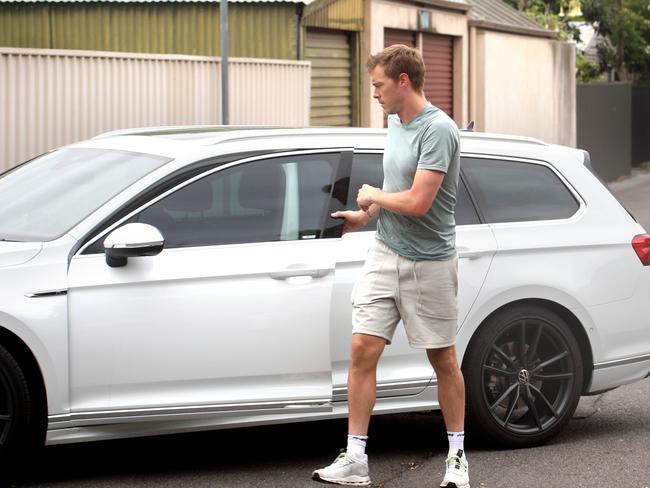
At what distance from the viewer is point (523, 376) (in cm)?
661

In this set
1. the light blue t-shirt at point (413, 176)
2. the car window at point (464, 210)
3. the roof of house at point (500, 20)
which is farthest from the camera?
the roof of house at point (500, 20)

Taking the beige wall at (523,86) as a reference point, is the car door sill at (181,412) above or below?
below

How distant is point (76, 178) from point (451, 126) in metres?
1.75

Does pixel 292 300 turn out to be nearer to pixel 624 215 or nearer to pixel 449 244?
pixel 449 244

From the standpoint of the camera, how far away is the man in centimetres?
568

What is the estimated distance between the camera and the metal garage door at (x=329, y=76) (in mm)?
16984

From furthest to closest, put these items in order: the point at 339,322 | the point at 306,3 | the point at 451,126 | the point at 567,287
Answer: the point at 306,3, the point at 567,287, the point at 339,322, the point at 451,126

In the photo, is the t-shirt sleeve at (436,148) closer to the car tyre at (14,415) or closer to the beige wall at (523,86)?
the car tyre at (14,415)

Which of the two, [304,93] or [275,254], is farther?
[304,93]

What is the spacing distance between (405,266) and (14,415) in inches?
67.5

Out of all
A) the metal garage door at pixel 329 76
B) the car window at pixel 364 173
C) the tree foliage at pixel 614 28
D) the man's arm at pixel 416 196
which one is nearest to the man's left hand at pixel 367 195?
the man's arm at pixel 416 196

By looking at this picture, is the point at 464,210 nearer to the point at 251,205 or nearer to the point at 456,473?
the point at 251,205

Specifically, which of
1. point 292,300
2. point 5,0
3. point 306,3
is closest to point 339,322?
point 292,300

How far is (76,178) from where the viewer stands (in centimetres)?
623
